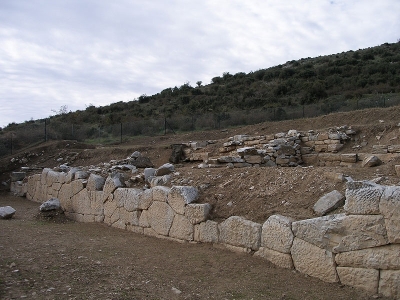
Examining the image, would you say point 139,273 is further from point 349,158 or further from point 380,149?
point 380,149

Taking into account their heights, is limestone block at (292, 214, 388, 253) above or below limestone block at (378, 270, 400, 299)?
above

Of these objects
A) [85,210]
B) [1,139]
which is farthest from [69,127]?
[85,210]

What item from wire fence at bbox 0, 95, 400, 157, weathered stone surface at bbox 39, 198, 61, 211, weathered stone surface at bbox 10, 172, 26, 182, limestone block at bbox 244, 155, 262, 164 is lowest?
weathered stone surface at bbox 39, 198, 61, 211

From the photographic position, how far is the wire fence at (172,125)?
2217cm

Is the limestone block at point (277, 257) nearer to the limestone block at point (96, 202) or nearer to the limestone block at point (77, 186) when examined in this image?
the limestone block at point (96, 202)

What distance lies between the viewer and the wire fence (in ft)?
72.7

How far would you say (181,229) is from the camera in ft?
22.8

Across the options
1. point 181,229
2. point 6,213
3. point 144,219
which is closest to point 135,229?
point 144,219

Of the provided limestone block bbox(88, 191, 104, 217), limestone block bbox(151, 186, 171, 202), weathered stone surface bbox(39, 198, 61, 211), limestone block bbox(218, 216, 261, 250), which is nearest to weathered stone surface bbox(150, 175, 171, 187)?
limestone block bbox(151, 186, 171, 202)

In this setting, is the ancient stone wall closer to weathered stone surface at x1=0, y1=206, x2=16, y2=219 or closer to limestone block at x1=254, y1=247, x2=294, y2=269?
limestone block at x1=254, y1=247, x2=294, y2=269

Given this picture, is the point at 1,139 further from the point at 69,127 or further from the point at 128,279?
the point at 128,279

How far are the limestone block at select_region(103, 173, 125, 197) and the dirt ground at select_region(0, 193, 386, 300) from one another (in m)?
1.83

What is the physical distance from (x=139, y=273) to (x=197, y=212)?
169cm

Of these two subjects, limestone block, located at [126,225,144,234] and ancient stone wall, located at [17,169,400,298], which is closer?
ancient stone wall, located at [17,169,400,298]
